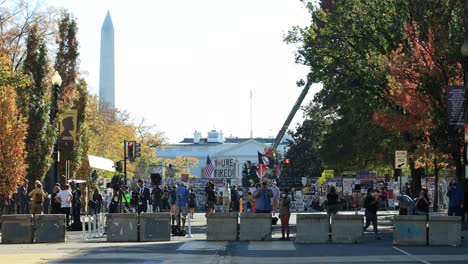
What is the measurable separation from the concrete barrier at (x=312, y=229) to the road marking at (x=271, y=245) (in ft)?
1.49

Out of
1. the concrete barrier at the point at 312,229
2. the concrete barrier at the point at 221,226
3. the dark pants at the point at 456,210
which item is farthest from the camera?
the dark pants at the point at 456,210

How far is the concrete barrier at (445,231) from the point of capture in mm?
24969

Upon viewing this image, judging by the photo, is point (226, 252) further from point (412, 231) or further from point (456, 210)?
point (456, 210)

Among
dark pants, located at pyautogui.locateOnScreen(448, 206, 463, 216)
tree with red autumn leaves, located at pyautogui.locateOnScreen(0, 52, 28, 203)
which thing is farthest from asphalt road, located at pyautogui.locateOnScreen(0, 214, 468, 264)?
tree with red autumn leaves, located at pyautogui.locateOnScreen(0, 52, 28, 203)

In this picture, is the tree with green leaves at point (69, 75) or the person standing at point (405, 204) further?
the tree with green leaves at point (69, 75)

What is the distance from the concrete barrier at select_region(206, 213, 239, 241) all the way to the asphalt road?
597mm

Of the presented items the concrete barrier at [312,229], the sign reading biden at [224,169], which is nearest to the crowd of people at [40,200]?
the concrete barrier at [312,229]

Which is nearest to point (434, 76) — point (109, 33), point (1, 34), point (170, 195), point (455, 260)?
point (170, 195)

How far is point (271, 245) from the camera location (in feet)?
82.1

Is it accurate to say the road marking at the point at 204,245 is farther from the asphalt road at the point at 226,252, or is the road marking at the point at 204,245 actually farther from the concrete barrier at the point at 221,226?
the concrete barrier at the point at 221,226

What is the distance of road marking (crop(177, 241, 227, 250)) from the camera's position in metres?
23.8

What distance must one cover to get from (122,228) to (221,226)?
2.93m

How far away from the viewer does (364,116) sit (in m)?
49.3

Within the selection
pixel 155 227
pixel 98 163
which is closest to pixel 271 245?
pixel 155 227
